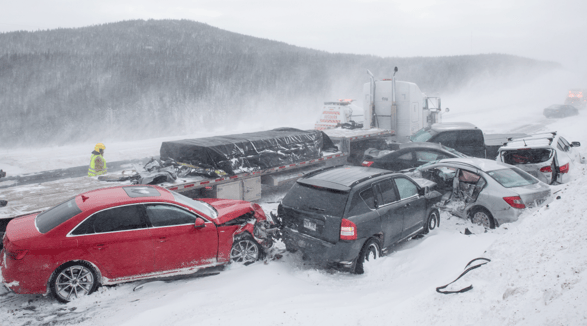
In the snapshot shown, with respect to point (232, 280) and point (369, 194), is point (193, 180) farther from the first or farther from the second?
point (369, 194)

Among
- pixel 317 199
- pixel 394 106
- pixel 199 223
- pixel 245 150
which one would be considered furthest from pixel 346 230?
Result: pixel 394 106

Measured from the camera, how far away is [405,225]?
257 inches

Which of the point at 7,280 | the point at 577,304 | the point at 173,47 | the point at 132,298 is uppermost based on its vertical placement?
the point at 173,47

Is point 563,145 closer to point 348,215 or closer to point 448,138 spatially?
point 448,138

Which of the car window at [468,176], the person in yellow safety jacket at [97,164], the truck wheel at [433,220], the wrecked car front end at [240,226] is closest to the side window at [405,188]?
the truck wheel at [433,220]

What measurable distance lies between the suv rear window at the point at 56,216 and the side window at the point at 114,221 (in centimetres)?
23

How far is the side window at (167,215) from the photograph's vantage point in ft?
17.7

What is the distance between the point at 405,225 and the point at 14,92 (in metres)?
28.3

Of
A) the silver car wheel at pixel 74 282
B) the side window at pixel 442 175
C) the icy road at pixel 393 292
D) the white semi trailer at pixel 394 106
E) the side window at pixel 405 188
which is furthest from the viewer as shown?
the white semi trailer at pixel 394 106

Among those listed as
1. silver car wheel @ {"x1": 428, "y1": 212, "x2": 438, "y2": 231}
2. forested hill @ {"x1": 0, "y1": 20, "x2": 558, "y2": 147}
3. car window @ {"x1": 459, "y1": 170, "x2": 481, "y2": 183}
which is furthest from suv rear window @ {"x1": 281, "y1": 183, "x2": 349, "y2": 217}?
forested hill @ {"x1": 0, "y1": 20, "x2": 558, "y2": 147}

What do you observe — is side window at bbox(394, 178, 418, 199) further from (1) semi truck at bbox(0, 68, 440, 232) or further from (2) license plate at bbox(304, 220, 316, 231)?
(1) semi truck at bbox(0, 68, 440, 232)

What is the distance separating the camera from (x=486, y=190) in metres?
7.39

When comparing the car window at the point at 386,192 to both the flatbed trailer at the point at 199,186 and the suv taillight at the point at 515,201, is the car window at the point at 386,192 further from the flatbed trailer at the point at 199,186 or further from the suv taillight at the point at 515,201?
the flatbed trailer at the point at 199,186

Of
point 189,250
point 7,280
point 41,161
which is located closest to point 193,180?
point 189,250
